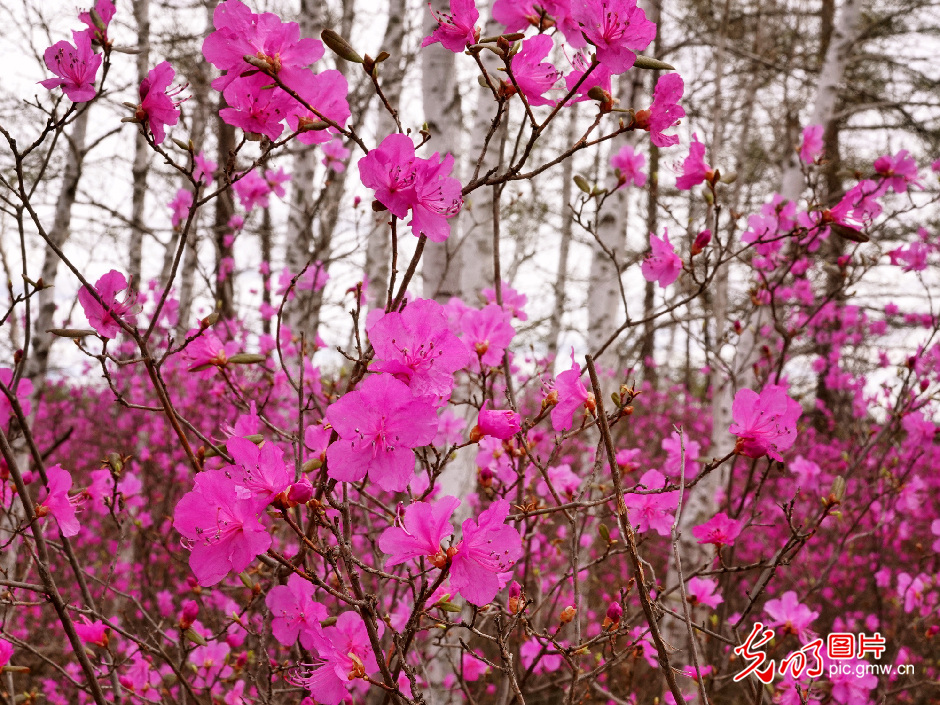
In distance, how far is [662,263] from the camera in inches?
81.7

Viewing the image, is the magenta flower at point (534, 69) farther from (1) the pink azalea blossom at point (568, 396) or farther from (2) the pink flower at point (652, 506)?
(2) the pink flower at point (652, 506)

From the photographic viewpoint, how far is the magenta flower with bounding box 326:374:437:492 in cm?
91

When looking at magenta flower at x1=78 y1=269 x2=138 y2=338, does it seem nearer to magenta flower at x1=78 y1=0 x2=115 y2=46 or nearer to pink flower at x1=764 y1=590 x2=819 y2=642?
magenta flower at x1=78 y1=0 x2=115 y2=46

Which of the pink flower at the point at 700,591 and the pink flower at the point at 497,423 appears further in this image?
the pink flower at the point at 700,591

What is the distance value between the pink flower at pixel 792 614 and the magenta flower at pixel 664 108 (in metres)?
1.50

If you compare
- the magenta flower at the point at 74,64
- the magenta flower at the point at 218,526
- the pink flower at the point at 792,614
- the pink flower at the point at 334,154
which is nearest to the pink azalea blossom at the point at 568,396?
the magenta flower at the point at 218,526

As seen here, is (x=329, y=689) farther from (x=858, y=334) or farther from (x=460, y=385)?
(x=858, y=334)

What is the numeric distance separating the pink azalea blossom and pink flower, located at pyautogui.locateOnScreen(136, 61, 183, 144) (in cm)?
96

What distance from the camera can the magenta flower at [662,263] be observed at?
2043 millimetres

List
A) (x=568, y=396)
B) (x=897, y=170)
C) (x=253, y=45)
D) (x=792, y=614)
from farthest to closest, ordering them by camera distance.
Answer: (x=897, y=170)
(x=792, y=614)
(x=568, y=396)
(x=253, y=45)

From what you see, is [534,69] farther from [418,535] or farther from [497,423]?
[418,535]

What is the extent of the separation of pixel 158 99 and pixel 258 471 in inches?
31.6

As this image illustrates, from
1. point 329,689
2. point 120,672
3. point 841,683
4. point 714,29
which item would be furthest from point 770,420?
point 714,29

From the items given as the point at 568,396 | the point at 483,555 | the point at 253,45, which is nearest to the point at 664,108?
the point at 568,396
